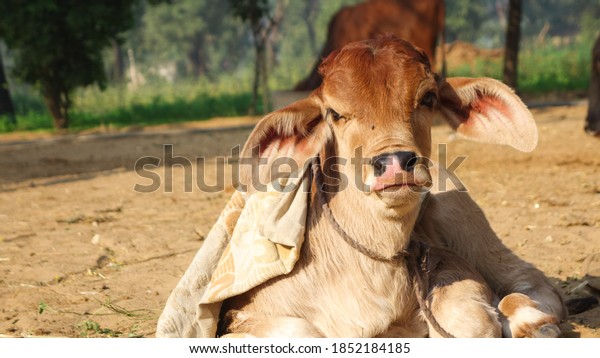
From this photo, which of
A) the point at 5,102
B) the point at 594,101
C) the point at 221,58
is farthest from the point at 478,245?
the point at 221,58

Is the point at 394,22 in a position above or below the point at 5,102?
above

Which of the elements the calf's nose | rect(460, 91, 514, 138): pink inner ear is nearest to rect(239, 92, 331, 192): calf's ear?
the calf's nose

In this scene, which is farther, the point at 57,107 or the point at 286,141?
the point at 57,107

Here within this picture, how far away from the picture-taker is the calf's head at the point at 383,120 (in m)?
3.06

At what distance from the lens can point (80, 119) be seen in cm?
1712

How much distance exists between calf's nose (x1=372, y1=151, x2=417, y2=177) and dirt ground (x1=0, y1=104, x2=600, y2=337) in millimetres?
1240

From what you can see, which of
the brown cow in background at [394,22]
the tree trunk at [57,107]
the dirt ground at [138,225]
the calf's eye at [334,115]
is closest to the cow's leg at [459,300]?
the dirt ground at [138,225]

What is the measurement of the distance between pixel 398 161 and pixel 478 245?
1.19 metres

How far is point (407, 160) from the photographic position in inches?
117

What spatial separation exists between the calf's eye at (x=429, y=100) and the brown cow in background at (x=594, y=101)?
660 centimetres

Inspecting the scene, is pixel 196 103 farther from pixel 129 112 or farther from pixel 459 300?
pixel 459 300

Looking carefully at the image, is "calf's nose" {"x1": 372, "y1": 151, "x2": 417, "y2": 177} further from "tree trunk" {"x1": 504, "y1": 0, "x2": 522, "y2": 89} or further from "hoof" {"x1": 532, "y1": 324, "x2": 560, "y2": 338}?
"tree trunk" {"x1": 504, "y1": 0, "x2": 522, "y2": 89}

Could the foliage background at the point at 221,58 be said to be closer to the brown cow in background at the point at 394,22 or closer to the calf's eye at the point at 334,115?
the brown cow in background at the point at 394,22
